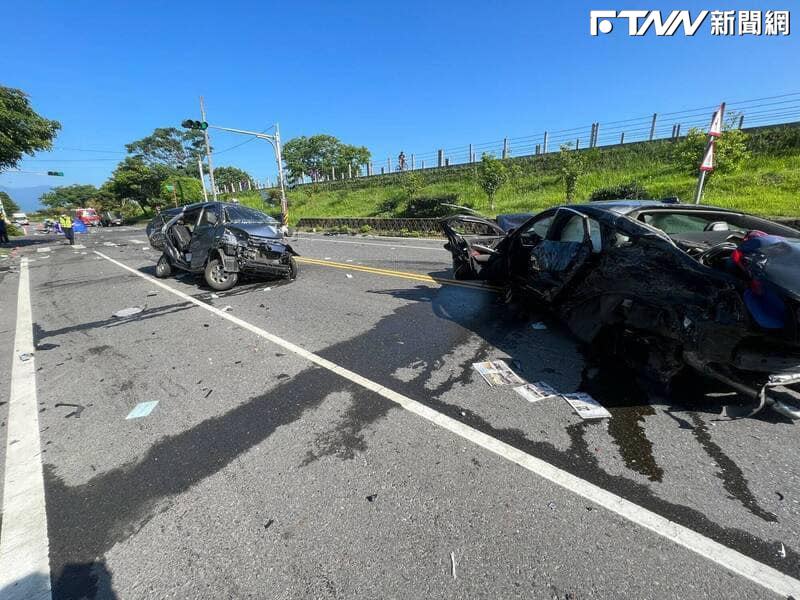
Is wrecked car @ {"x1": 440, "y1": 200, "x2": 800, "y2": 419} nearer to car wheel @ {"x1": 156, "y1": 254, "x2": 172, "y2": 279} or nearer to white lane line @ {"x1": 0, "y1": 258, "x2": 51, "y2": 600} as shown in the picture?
white lane line @ {"x1": 0, "y1": 258, "x2": 51, "y2": 600}

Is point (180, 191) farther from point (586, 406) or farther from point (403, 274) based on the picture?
point (586, 406)

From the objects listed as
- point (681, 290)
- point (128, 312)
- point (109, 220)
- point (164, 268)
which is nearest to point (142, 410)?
point (128, 312)

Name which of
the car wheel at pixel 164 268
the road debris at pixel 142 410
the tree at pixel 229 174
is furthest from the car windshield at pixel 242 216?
the tree at pixel 229 174

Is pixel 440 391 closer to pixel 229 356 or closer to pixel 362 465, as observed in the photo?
pixel 362 465

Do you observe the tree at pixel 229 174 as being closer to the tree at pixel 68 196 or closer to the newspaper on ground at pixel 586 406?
the tree at pixel 68 196

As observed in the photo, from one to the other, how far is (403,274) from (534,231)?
3.25m

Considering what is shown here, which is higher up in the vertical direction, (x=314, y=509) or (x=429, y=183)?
(x=429, y=183)

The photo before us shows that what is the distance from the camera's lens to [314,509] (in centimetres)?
189

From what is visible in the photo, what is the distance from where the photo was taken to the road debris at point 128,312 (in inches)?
220

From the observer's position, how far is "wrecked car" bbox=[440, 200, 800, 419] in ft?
6.74

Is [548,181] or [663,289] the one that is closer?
[663,289]

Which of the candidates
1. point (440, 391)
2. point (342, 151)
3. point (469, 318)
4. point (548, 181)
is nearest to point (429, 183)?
point (548, 181)

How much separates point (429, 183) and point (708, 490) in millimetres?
30005

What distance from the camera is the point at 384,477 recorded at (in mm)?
2096
